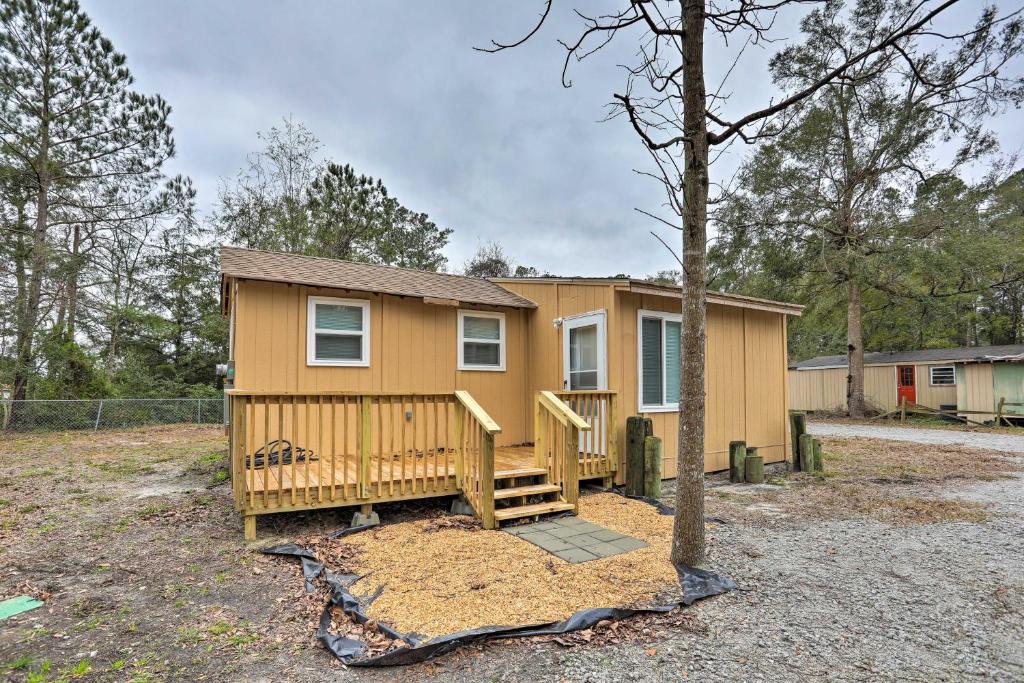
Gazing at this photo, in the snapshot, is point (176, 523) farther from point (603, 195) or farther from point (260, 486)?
point (603, 195)

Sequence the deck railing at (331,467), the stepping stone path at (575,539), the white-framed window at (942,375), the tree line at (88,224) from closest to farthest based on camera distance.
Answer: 1. the stepping stone path at (575,539)
2. the deck railing at (331,467)
3. the tree line at (88,224)
4. the white-framed window at (942,375)

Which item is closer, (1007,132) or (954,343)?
(1007,132)

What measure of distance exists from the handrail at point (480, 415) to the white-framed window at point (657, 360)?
2485 mm

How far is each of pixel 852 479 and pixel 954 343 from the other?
83.6 ft

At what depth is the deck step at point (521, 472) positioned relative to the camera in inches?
197

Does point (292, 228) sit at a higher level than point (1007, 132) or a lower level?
lower

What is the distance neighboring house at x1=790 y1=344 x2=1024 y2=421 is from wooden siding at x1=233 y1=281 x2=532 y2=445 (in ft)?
54.3

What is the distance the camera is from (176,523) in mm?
4676

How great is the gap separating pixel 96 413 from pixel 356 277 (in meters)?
8.94

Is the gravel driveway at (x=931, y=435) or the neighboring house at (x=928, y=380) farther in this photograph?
the neighboring house at (x=928, y=380)

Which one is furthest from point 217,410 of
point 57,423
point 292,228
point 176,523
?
point 176,523

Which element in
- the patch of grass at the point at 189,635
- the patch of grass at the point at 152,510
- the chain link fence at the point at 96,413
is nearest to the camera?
the patch of grass at the point at 189,635

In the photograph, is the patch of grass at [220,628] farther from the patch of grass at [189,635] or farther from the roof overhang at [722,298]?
the roof overhang at [722,298]

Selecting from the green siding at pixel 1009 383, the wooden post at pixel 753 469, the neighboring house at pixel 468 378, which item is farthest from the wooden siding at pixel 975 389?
the wooden post at pixel 753 469
